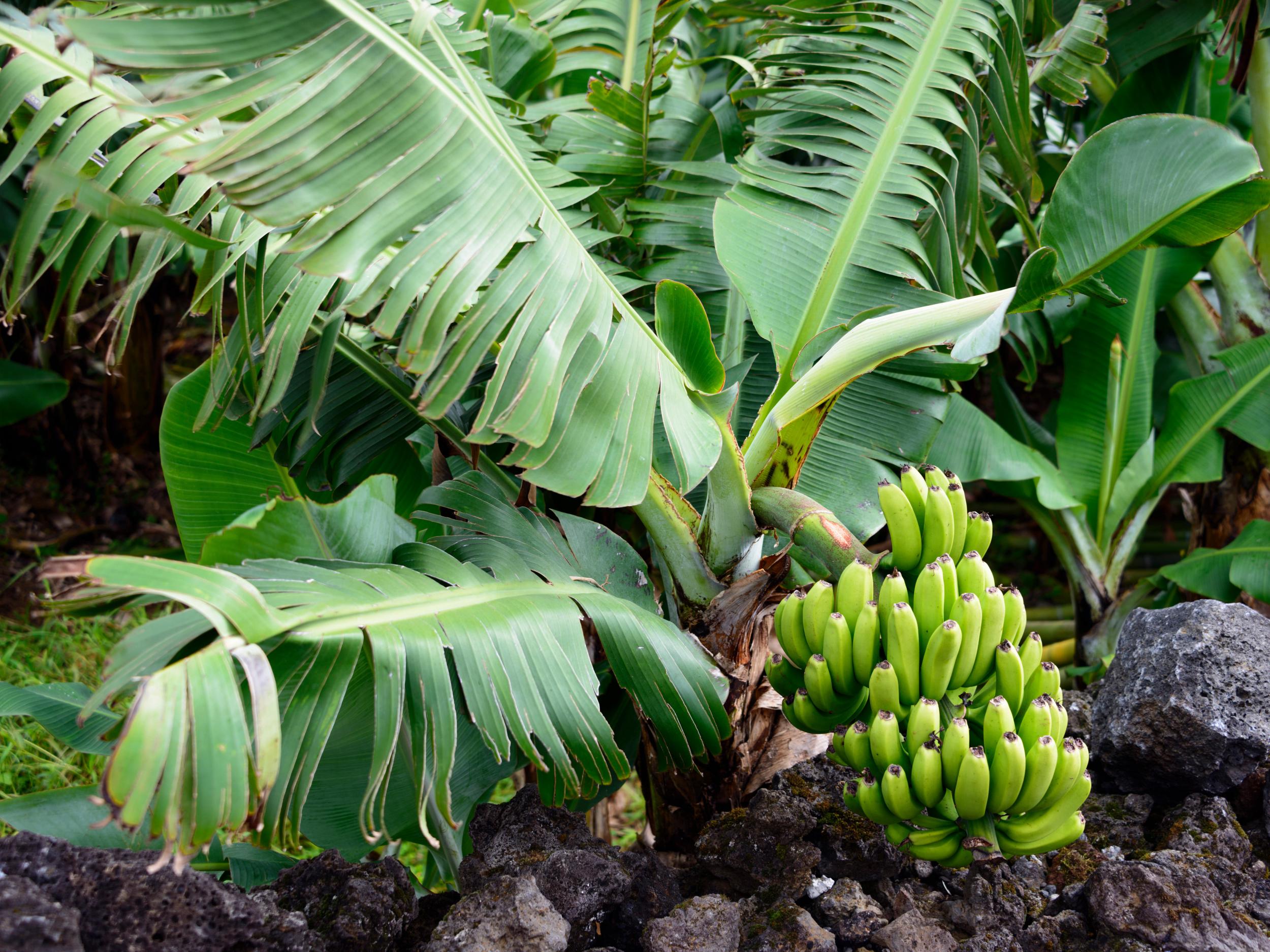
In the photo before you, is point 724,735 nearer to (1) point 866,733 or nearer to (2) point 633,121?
(1) point 866,733

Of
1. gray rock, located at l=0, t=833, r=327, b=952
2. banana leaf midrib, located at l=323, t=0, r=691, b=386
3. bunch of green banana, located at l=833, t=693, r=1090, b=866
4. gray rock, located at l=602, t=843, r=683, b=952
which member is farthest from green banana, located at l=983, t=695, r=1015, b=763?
gray rock, located at l=0, t=833, r=327, b=952

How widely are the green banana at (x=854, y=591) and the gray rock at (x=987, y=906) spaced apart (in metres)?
0.42

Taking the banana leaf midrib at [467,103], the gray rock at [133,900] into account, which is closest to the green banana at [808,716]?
the banana leaf midrib at [467,103]

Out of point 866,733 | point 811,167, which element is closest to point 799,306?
point 811,167

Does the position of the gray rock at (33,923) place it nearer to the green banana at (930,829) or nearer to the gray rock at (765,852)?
the gray rock at (765,852)

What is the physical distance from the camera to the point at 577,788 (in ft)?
3.39

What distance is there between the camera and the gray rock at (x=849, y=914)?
117 cm

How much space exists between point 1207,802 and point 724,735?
2.70 feet

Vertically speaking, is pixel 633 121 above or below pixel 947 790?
above

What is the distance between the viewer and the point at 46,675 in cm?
231

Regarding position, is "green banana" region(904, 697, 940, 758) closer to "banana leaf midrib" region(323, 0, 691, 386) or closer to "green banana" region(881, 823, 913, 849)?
"green banana" region(881, 823, 913, 849)

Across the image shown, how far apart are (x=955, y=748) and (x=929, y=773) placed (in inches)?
1.7

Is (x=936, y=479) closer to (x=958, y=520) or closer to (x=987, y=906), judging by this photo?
(x=958, y=520)

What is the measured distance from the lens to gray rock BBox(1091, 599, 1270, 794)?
4.42 feet
